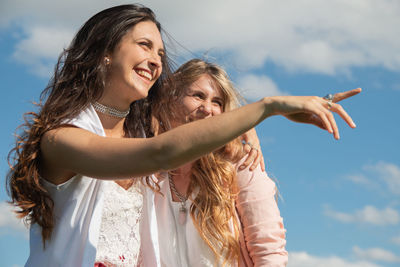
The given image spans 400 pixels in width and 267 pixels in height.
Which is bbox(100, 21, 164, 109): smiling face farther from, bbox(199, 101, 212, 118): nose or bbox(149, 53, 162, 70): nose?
bbox(199, 101, 212, 118): nose

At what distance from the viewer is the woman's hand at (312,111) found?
8.35ft

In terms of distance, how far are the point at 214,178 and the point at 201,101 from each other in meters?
0.71

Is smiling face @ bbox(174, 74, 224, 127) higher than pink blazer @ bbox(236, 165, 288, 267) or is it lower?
higher

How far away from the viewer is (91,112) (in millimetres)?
3441

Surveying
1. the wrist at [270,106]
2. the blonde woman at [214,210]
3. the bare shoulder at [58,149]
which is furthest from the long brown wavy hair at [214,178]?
the wrist at [270,106]

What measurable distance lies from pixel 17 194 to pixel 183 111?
1.62 m

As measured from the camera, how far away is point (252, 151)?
4.42 meters

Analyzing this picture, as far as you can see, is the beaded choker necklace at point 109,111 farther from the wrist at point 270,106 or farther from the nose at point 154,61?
the wrist at point 270,106

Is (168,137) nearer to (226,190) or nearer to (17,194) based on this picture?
(17,194)

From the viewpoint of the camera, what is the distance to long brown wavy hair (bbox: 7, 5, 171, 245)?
3.23 m

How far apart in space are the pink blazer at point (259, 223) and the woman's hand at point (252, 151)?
0.07 metres

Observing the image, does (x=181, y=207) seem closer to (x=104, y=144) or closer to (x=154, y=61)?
(x=154, y=61)

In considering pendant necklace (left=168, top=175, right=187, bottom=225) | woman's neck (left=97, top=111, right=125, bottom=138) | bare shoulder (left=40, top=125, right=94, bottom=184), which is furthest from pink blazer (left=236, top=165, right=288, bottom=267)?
bare shoulder (left=40, top=125, right=94, bottom=184)

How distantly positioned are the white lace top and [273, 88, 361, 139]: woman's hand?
140 centimetres
